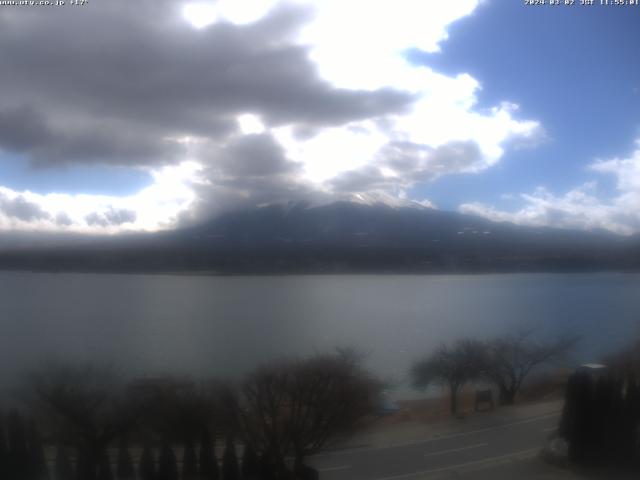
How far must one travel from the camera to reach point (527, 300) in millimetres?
5797

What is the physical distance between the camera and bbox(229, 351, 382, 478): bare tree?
12.3 ft

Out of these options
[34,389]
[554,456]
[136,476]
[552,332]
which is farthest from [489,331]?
[34,389]

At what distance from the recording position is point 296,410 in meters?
3.79

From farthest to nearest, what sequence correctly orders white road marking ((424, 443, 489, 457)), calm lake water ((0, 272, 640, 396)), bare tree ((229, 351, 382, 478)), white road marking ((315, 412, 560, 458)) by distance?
1. calm lake water ((0, 272, 640, 396))
2. white road marking ((424, 443, 489, 457))
3. white road marking ((315, 412, 560, 458))
4. bare tree ((229, 351, 382, 478))

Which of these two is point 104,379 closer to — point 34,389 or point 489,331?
point 34,389

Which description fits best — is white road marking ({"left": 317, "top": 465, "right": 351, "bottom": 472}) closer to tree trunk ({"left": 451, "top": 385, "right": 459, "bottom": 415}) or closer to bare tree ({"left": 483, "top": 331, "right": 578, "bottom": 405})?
tree trunk ({"left": 451, "top": 385, "right": 459, "bottom": 415})

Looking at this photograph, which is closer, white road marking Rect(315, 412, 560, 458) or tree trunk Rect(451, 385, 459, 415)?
white road marking Rect(315, 412, 560, 458)

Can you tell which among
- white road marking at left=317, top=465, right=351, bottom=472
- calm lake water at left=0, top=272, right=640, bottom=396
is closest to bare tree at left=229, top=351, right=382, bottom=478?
white road marking at left=317, top=465, right=351, bottom=472

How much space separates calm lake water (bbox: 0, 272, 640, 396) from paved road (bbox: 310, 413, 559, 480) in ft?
2.18

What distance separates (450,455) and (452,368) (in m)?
0.82

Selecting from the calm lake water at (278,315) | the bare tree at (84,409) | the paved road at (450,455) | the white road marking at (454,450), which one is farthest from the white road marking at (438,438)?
the bare tree at (84,409)

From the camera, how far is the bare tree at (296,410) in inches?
147

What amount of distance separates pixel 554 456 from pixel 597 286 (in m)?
2.44

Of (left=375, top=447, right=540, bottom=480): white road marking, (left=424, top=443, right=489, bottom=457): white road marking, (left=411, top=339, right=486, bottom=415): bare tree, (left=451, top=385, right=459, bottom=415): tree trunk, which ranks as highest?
(left=411, top=339, right=486, bottom=415): bare tree
